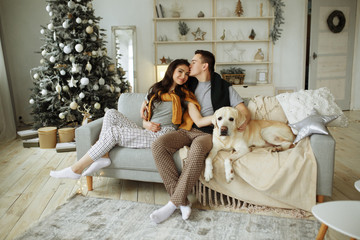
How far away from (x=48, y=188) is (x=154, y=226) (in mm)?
1131

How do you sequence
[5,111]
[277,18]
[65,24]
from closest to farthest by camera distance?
[65,24]
[5,111]
[277,18]

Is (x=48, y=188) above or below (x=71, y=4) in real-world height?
below

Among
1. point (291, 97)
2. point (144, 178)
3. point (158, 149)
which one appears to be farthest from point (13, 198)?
point (291, 97)

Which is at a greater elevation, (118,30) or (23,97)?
(118,30)

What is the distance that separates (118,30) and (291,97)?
3933mm

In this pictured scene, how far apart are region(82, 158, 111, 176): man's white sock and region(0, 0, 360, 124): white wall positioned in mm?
3531

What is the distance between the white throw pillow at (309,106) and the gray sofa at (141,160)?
0.31 metres

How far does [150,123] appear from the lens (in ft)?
7.87

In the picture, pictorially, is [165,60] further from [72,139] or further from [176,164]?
[176,164]

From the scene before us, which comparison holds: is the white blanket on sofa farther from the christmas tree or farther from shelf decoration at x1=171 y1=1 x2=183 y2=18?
shelf decoration at x1=171 y1=1 x2=183 y2=18

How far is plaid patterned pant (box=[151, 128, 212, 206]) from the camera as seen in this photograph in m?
1.90

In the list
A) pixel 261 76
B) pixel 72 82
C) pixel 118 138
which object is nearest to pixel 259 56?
pixel 261 76

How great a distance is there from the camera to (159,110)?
2.46m

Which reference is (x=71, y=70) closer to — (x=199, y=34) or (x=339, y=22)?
(x=199, y=34)
